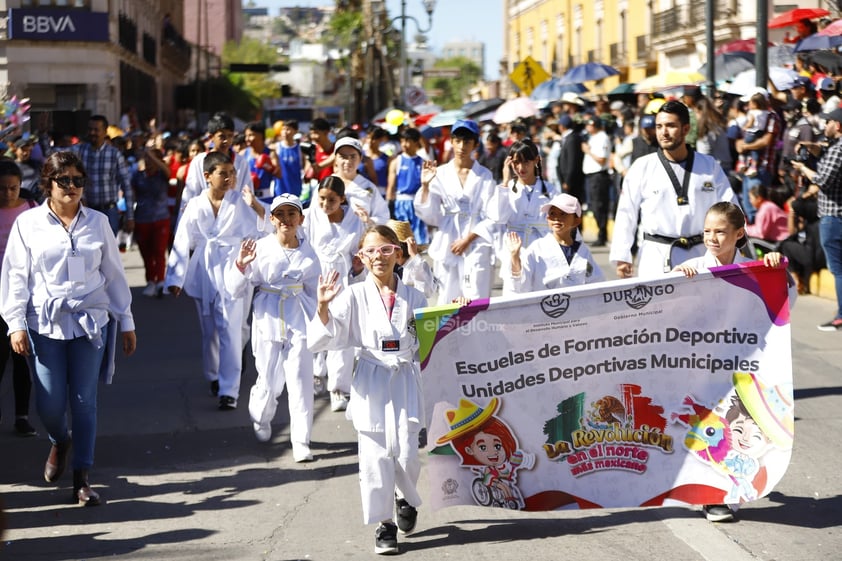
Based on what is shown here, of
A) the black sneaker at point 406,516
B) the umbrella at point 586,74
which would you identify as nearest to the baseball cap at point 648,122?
the black sneaker at point 406,516

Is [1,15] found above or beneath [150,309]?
above

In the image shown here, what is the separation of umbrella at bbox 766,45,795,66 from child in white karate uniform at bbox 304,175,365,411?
15.4 metres

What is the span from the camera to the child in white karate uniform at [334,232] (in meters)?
9.73

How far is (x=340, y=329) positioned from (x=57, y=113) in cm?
1434

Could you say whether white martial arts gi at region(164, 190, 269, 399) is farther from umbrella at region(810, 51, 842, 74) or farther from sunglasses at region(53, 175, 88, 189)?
umbrella at region(810, 51, 842, 74)

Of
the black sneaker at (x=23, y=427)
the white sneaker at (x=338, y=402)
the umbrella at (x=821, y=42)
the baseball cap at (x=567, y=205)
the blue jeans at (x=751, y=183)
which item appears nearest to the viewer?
the baseball cap at (x=567, y=205)

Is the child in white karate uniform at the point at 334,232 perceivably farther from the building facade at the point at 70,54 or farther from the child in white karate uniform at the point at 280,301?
the building facade at the point at 70,54

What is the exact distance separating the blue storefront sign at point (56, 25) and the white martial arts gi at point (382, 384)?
32.5 m

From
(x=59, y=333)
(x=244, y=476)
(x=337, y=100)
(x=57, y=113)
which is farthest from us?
(x=337, y=100)

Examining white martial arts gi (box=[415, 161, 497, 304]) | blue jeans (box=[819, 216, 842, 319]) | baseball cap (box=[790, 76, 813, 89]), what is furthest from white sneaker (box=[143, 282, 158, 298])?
baseball cap (box=[790, 76, 813, 89])

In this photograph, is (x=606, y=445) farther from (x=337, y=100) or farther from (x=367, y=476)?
(x=337, y=100)

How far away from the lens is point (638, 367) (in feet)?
21.6

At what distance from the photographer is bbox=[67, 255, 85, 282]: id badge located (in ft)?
23.4

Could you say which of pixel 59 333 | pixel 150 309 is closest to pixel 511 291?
pixel 59 333
